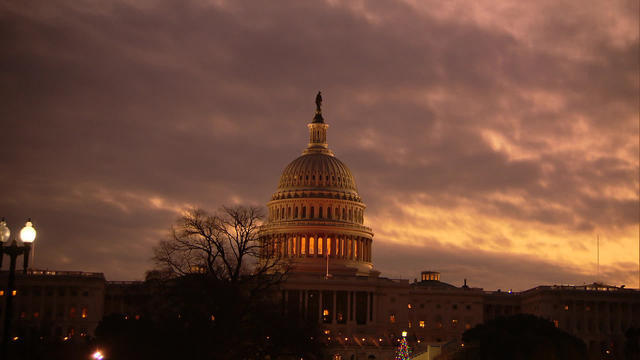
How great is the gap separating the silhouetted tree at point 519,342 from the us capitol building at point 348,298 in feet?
96.6

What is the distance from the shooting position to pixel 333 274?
18275 centimetres

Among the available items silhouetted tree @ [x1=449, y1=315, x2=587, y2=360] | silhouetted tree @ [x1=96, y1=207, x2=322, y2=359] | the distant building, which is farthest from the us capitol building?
silhouetted tree @ [x1=96, y1=207, x2=322, y2=359]

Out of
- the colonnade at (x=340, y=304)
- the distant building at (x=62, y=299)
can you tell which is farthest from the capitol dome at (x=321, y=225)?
the distant building at (x=62, y=299)

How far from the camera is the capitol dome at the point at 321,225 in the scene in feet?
626

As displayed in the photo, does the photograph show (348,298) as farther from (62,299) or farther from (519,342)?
(519,342)

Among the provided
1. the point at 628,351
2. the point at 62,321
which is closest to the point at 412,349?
the point at 628,351

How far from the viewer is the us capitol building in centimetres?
16312

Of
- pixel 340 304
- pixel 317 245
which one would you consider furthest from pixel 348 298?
pixel 317 245

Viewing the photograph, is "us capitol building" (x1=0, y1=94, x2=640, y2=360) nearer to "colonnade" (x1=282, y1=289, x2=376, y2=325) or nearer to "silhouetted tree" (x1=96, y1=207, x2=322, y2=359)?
"colonnade" (x1=282, y1=289, x2=376, y2=325)

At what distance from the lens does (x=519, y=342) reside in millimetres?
108250

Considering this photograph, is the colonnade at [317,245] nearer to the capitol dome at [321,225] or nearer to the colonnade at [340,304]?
the capitol dome at [321,225]

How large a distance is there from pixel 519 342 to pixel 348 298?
6817cm

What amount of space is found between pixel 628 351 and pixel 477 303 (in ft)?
144

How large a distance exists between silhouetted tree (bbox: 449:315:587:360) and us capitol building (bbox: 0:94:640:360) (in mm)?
29454
